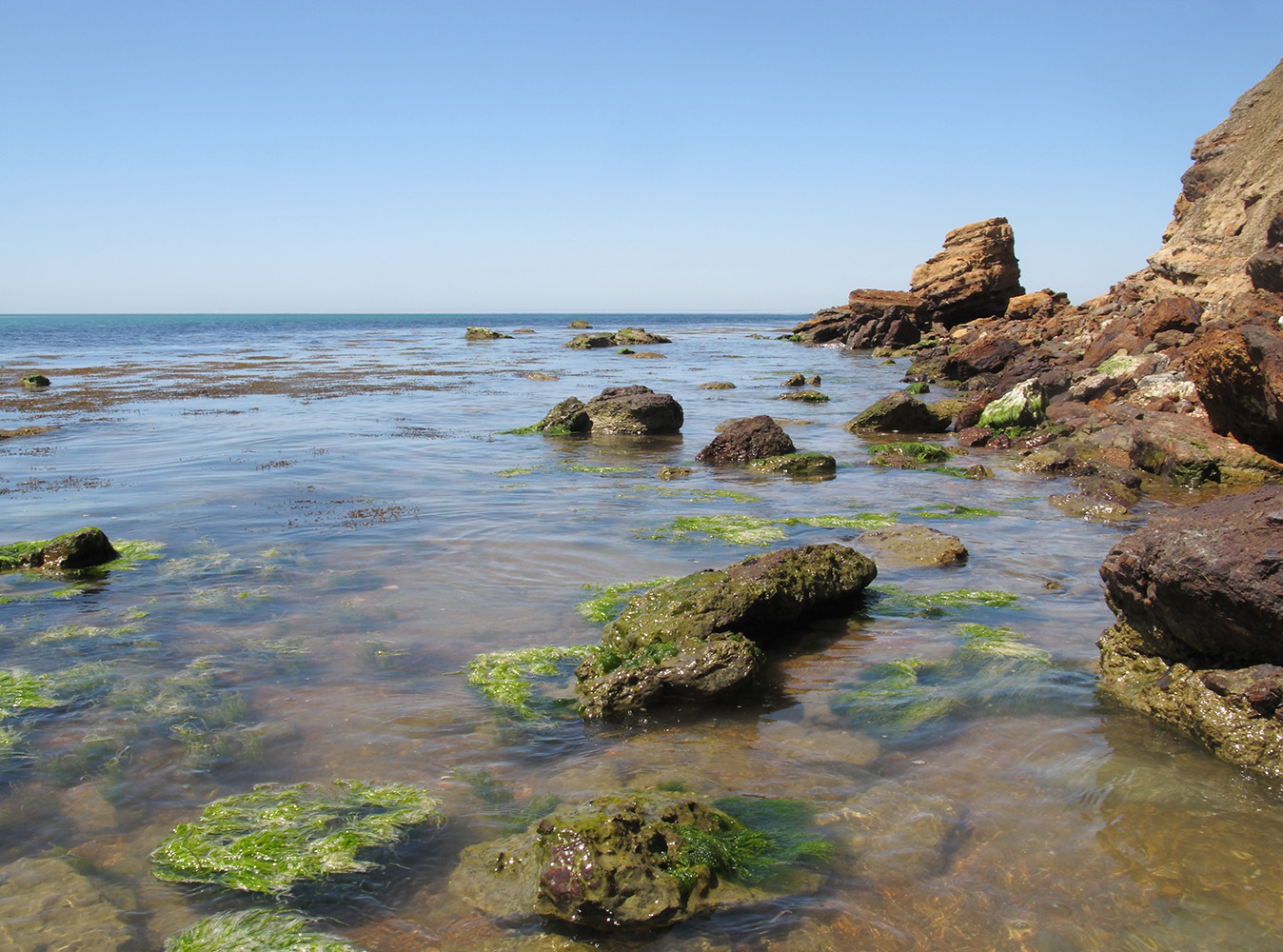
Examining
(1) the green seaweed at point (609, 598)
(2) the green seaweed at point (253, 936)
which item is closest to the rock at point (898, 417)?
(1) the green seaweed at point (609, 598)

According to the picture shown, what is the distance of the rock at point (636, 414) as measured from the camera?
1991 cm

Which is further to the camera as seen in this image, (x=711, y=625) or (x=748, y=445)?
(x=748, y=445)

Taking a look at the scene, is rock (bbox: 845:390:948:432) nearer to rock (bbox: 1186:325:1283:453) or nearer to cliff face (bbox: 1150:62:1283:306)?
rock (bbox: 1186:325:1283:453)

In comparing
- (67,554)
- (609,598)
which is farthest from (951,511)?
(67,554)

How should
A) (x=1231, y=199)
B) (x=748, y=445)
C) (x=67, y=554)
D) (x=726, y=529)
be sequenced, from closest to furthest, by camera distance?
1. (x=67, y=554)
2. (x=726, y=529)
3. (x=748, y=445)
4. (x=1231, y=199)

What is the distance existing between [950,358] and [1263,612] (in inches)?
1123

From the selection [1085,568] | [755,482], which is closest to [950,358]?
[755,482]

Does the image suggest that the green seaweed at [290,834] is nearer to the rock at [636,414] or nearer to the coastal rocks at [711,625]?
the coastal rocks at [711,625]

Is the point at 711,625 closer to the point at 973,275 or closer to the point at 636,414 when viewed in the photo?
the point at 636,414

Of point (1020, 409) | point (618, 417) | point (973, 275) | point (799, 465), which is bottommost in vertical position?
point (799, 465)

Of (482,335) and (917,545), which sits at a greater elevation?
(482,335)

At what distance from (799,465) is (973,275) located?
4082 centimetres

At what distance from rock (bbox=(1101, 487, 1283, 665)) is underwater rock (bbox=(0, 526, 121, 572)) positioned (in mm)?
Answer: 10154

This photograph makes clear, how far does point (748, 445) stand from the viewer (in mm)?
16031
